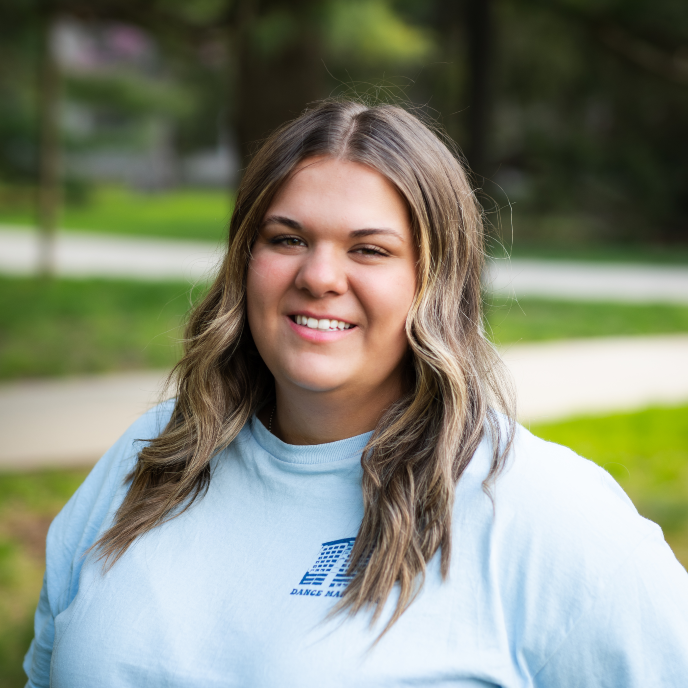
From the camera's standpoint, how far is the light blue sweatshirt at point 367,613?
1296 mm

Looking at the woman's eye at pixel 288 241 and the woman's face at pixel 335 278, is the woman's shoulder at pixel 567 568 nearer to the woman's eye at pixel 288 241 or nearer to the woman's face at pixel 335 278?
the woman's face at pixel 335 278

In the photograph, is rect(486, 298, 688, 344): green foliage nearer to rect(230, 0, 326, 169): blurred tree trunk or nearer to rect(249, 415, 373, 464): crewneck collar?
rect(230, 0, 326, 169): blurred tree trunk

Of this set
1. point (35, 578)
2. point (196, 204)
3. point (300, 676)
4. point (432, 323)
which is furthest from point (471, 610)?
point (196, 204)

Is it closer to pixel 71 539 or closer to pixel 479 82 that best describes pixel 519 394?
pixel 479 82

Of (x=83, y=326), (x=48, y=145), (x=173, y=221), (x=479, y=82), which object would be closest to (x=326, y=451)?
(x=479, y=82)

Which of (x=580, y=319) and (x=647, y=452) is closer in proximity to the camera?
(x=647, y=452)

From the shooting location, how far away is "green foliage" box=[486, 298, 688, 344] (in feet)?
26.2

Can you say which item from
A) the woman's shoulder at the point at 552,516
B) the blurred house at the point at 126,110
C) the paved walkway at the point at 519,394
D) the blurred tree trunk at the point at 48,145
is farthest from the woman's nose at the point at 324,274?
the blurred tree trunk at the point at 48,145

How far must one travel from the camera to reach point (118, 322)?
813cm

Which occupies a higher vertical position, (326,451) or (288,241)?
(288,241)

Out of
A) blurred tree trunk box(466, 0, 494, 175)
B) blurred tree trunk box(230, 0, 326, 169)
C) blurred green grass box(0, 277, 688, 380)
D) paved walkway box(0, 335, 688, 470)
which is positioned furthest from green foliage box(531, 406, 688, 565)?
blurred tree trunk box(230, 0, 326, 169)

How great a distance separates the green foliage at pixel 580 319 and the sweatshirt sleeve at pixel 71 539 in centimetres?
585

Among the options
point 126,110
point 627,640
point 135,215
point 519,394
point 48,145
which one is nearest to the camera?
point 627,640

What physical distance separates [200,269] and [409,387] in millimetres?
10279
